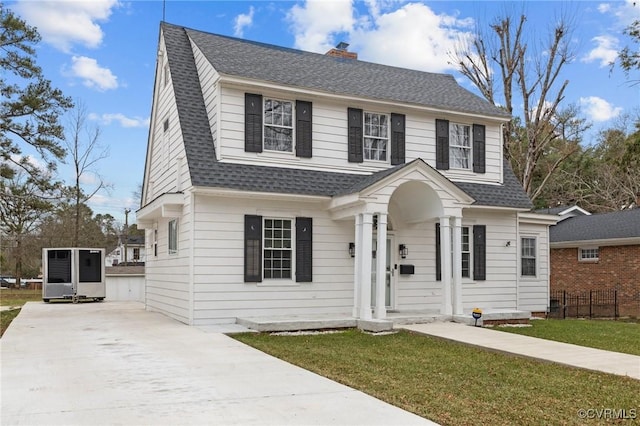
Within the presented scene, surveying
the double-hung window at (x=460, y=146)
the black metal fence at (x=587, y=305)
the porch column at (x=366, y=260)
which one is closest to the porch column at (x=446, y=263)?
the porch column at (x=366, y=260)

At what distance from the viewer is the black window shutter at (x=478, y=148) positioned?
15172 mm

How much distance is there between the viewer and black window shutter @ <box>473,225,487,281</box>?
1459 centimetres

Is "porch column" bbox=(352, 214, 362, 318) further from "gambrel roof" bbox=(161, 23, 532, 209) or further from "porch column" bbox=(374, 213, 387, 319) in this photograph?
"gambrel roof" bbox=(161, 23, 532, 209)

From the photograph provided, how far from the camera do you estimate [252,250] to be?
481 inches

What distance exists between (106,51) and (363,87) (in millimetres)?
8114

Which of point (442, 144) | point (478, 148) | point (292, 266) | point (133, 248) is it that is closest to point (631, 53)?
point (478, 148)

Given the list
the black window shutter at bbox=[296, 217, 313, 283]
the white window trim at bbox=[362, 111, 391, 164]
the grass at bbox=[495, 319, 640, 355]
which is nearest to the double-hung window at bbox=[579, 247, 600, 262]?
the grass at bbox=[495, 319, 640, 355]

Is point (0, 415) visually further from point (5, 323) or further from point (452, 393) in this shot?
point (5, 323)

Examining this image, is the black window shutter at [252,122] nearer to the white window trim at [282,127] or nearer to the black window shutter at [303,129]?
the white window trim at [282,127]

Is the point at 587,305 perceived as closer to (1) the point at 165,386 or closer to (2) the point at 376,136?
(2) the point at 376,136

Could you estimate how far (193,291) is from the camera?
38.5 feet

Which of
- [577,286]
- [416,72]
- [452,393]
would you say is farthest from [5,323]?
[577,286]

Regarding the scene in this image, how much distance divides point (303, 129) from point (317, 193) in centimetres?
157

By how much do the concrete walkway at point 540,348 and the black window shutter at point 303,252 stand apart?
2.41 m
